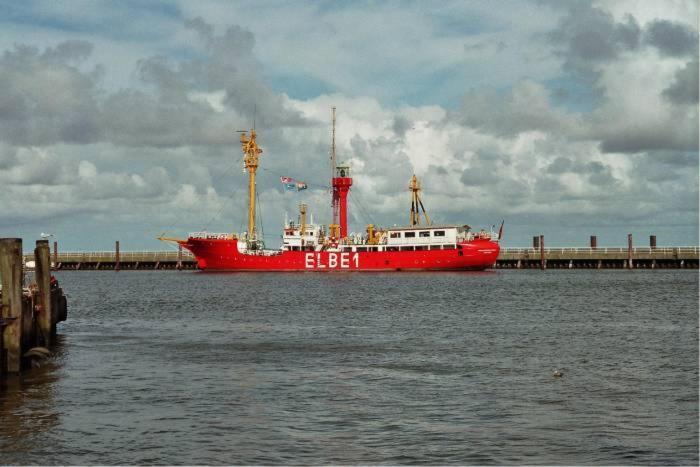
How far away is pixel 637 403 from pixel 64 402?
1461 centimetres

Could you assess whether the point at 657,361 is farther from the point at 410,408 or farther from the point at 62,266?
the point at 62,266

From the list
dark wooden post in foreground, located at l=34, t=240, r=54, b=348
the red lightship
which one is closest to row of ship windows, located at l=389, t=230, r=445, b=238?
the red lightship

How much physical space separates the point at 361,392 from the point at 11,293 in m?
10.5

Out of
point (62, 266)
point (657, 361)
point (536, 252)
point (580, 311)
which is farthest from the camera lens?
point (62, 266)

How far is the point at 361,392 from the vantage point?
914 inches

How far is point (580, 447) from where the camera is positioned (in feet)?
56.6

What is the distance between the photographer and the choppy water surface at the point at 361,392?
1725 cm

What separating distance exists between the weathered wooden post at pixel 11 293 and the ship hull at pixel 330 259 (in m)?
84.5

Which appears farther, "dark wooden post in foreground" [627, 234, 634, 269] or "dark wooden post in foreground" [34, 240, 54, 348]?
"dark wooden post in foreground" [627, 234, 634, 269]

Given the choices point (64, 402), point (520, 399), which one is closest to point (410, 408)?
point (520, 399)

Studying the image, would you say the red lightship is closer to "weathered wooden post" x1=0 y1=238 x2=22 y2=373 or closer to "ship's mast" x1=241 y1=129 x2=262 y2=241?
"ship's mast" x1=241 y1=129 x2=262 y2=241

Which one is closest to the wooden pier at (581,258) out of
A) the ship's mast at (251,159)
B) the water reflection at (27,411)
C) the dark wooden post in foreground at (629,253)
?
the dark wooden post in foreground at (629,253)

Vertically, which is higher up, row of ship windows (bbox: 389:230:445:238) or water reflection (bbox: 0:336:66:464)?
row of ship windows (bbox: 389:230:445:238)

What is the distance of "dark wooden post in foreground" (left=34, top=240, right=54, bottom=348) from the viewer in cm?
3027
